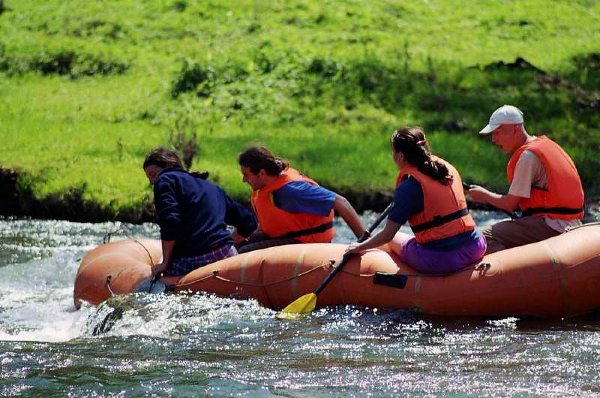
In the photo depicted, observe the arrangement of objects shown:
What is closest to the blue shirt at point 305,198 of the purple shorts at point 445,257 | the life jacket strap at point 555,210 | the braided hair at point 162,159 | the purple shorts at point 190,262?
the purple shorts at point 190,262

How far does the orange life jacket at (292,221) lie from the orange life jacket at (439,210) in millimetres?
1291

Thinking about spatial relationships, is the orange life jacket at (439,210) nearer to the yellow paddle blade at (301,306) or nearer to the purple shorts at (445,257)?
the purple shorts at (445,257)

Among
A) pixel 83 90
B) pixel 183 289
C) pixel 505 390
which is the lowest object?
pixel 83 90

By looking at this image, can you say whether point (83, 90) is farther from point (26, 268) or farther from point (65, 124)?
point (26, 268)

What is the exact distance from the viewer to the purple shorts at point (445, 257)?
880 centimetres

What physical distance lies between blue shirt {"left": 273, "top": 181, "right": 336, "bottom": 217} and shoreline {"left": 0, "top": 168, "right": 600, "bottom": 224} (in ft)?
15.7

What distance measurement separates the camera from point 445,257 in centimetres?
880

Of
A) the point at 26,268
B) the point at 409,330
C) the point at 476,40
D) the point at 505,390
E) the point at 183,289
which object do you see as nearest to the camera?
the point at 505,390

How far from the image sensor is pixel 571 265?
8672 mm

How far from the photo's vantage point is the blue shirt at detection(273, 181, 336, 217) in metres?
9.78

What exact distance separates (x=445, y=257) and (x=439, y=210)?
1.22 feet

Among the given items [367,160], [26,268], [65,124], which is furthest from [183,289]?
[65,124]

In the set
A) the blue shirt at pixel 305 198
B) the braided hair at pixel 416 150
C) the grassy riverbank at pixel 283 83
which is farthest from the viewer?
the grassy riverbank at pixel 283 83

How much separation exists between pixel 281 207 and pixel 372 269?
46.6 inches
